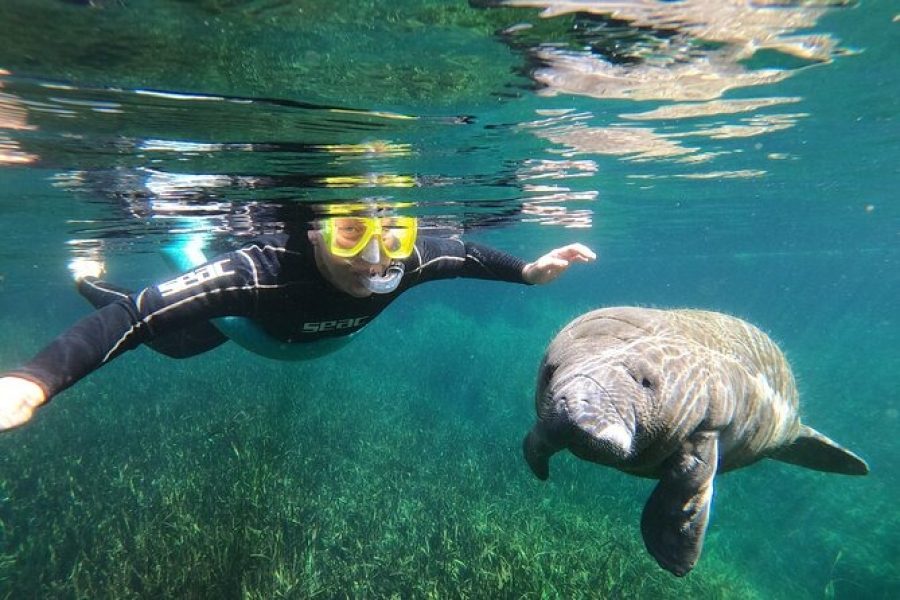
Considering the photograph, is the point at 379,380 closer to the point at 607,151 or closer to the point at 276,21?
the point at 607,151

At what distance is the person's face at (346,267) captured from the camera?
5.10 meters

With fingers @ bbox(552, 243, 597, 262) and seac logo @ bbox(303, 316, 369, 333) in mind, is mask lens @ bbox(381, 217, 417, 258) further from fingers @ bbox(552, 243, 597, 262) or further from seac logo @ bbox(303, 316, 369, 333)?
fingers @ bbox(552, 243, 597, 262)

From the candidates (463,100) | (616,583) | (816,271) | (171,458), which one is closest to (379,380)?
(171,458)

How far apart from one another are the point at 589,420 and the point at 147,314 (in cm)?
337

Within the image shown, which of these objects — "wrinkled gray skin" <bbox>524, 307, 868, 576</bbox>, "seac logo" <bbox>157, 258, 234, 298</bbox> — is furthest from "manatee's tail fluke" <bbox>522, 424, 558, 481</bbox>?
"seac logo" <bbox>157, 258, 234, 298</bbox>

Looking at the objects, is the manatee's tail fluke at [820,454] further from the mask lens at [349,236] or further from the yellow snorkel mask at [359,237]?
the mask lens at [349,236]

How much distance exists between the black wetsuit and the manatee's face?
2.47 metres

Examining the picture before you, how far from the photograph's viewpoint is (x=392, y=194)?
11672 mm

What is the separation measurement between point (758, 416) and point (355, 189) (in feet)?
26.4

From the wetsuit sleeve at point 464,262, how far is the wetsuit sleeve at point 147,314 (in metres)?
2.10

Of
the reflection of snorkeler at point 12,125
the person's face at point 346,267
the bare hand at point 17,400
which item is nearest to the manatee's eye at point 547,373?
the person's face at point 346,267

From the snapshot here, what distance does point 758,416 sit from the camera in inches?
207

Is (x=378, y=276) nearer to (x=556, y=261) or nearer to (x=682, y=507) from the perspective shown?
(x=556, y=261)

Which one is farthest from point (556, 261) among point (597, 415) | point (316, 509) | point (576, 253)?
point (316, 509)
